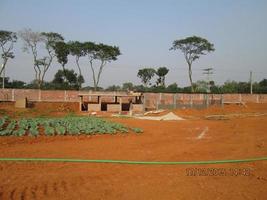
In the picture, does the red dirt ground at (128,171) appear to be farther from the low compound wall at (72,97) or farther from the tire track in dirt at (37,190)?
the low compound wall at (72,97)

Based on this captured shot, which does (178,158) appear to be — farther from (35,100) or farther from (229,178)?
(35,100)

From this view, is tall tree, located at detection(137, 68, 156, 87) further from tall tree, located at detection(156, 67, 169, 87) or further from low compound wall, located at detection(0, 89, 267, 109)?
low compound wall, located at detection(0, 89, 267, 109)

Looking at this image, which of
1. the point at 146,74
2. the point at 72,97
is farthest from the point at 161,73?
the point at 72,97

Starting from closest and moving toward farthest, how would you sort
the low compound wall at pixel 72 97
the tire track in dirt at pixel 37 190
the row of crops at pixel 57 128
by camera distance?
the tire track in dirt at pixel 37 190 < the row of crops at pixel 57 128 < the low compound wall at pixel 72 97

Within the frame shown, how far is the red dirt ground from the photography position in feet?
17.0

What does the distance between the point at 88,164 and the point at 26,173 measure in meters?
1.39

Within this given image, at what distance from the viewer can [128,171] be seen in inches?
257

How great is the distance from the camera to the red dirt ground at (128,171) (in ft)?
17.0

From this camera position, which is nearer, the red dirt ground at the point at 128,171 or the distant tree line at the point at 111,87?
the red dirt ground at the point at 128,171
